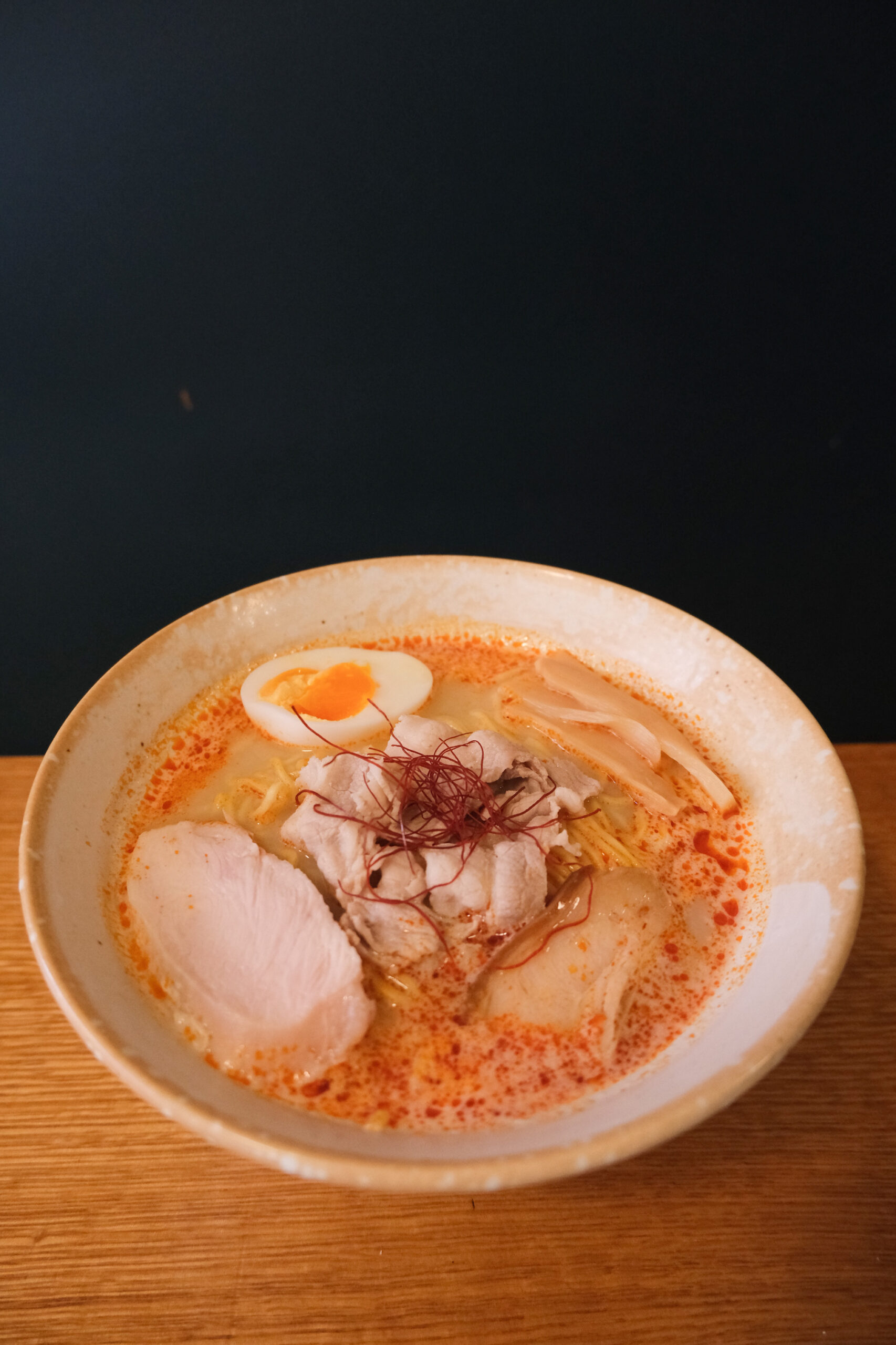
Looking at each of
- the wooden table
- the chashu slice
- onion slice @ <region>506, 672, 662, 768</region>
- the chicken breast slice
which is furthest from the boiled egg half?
the wooden table

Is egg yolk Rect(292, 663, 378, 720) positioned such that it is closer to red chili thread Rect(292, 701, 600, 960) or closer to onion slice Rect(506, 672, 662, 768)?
red chili thread Rect(292, 701, 600, 960)

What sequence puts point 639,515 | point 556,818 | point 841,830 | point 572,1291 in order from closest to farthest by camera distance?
point 572,1291 < point 841,830 < point 556,818 < point 639,515

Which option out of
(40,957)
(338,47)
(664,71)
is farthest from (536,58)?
(40,957)

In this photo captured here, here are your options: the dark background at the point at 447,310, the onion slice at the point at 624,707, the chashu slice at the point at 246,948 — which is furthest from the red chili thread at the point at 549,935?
the dark background at the point at 447,310

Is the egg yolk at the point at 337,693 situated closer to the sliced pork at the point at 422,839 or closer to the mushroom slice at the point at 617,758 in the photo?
the sliced pork at the point at 422,839

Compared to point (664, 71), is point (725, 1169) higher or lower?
lower

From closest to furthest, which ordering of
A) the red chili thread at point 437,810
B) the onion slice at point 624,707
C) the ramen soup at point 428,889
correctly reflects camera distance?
the ramen soup at point 428,889 → the red chili thread at point 437,810 → the onion slice at point 624,707

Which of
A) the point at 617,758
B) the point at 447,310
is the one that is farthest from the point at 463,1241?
the point at 447,310

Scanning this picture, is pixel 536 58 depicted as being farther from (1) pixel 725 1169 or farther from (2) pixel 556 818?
(1) pixel 725 1169
